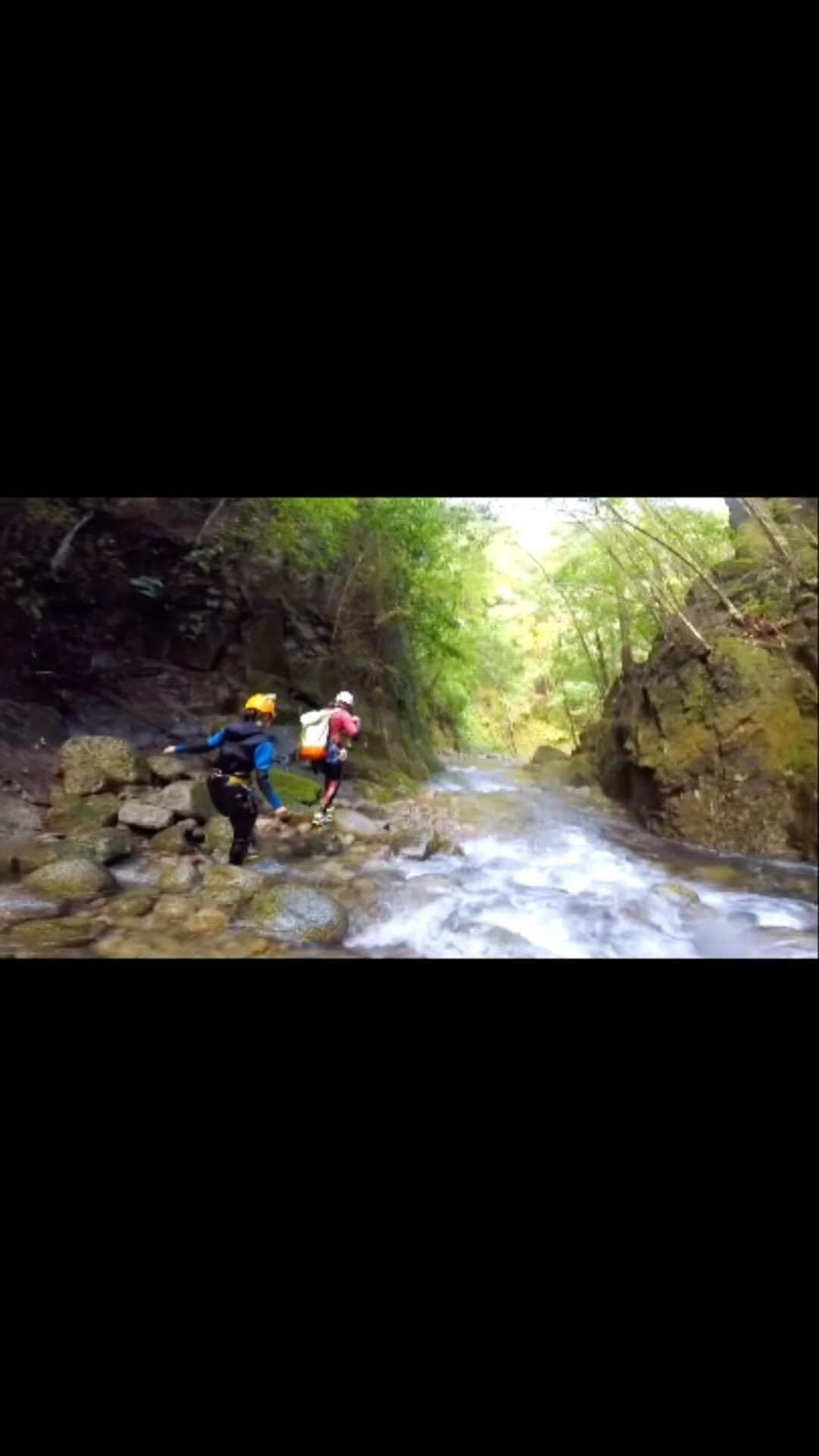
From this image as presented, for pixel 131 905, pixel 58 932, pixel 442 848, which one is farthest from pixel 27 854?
pixel 442 848

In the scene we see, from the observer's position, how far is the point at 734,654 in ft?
7.62

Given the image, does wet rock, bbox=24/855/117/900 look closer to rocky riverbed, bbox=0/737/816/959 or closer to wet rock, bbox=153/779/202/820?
rocky riverbed, bbox=0/737/816/959

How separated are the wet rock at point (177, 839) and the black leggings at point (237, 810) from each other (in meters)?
0.17

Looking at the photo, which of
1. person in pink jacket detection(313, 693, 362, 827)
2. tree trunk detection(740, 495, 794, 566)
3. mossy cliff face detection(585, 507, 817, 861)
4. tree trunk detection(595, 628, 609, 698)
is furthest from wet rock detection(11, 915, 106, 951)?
tree trunk detection(740, 495, 794, 566)

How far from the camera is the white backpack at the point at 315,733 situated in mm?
2389

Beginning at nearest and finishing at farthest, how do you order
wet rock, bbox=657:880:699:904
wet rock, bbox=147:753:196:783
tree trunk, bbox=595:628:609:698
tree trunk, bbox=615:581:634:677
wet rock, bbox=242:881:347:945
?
wet rock, bbox=657:880:699:904 < wet rock, bbox=242:881:347:945 < wet rock, bbox=147:753:196:783 < tree trunk, bbox=615:581:634:677 < tree trunk, bbox=595:628:609:698

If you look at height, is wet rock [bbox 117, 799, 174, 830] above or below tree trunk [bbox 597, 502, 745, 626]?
below

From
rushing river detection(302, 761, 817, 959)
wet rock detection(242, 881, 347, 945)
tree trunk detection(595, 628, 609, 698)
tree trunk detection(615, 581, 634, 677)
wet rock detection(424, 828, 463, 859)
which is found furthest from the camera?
tree trunk detection(595, 628, 609, 698)

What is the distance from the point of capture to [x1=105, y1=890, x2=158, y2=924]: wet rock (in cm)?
227

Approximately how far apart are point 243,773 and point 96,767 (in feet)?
2.37

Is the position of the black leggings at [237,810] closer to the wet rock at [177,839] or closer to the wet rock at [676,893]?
the wet rock at [177,839]

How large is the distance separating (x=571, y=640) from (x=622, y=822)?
1.02 metres

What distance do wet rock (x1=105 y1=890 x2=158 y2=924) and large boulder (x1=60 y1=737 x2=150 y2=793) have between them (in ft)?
1.63
